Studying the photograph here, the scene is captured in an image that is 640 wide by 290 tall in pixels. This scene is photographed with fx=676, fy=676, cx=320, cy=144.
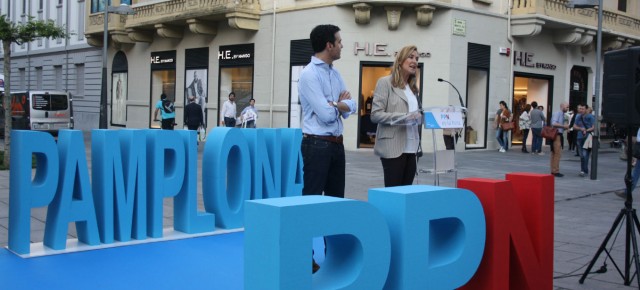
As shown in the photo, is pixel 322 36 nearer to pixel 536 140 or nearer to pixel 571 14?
pixel 536 140

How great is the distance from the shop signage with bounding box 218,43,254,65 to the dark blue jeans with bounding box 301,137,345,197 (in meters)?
19.4

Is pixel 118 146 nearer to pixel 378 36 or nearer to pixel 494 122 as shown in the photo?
pixel 378 36

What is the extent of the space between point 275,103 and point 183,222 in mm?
16804

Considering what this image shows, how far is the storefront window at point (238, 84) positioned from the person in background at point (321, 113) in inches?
767

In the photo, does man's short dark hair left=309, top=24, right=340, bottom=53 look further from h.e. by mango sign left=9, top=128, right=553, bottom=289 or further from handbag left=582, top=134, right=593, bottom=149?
handbag left=582, top=134, right=593, bottom=149

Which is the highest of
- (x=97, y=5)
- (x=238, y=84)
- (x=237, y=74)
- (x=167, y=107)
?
(x=97, y=5)

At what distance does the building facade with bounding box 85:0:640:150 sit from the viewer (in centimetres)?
2114

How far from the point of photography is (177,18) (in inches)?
1013

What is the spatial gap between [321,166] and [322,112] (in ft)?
1.37

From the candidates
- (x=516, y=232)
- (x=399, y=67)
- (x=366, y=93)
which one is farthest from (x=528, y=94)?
(x=516, y=232)

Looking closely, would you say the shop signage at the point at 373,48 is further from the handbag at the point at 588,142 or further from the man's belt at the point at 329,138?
the man's belt at the point at 329,138

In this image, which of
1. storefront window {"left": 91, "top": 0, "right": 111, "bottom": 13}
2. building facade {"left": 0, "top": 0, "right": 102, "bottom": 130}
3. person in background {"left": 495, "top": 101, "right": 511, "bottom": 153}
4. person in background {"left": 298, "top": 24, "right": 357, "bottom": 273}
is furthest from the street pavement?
building facade {"left": 0, "top": 0, "right": 102, "bottom": 130}

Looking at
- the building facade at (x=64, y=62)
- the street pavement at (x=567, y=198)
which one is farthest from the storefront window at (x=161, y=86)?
the street pavement at (x=567, y=198)

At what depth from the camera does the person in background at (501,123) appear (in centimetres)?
2203
